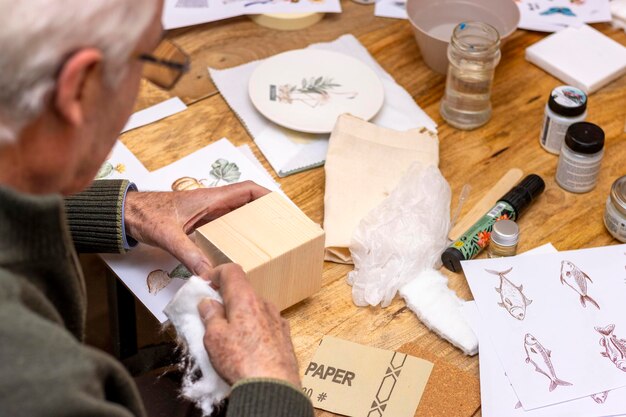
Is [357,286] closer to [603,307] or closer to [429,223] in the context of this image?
[429,223]

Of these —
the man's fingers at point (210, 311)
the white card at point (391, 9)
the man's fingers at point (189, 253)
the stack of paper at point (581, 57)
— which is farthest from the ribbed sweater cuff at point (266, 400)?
the white card at point (391, 9)

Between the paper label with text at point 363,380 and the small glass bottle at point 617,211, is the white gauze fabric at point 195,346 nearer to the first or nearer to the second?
the paper label with text at point 363,380

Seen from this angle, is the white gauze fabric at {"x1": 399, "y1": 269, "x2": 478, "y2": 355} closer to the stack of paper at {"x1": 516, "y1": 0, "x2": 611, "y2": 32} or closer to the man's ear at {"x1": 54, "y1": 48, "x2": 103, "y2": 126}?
the man's ear at {"x1": 54, "y1": 48, "x2": 103, "y2": 126}

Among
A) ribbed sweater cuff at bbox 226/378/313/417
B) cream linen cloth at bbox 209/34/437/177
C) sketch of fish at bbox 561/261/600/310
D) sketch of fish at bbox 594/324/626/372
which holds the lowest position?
sketch of fish at bbox 594/324/626/372

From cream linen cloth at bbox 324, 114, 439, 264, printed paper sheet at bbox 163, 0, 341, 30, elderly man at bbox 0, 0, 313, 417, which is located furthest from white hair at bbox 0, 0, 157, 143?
printed paper sheet at bbox 163, 0, 341, 30

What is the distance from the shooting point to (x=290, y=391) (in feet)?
3.15

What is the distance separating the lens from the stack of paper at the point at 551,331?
111cm

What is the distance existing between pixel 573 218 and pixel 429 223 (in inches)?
10.8

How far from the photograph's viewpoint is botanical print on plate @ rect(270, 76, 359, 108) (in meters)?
1.61

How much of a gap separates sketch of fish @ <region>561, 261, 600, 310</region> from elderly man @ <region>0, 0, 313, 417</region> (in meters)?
0.49

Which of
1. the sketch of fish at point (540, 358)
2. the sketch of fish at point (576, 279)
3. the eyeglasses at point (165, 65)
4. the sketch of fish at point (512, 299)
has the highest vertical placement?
the eyeglasses at point (165, 65)

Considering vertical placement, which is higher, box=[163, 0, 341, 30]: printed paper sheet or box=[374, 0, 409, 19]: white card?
box=[163, 0, 341, 30]: printed paper sheet

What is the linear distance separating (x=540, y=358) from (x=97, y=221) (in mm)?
712

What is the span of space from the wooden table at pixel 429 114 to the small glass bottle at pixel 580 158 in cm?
2
